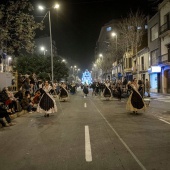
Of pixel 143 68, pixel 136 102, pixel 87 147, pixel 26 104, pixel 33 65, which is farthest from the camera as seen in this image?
pixel 33 65

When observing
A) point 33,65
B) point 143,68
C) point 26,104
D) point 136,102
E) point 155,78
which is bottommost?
point 26,104

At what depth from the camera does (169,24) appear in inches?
1319

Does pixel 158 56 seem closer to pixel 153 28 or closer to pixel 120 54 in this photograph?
pixel 153 28

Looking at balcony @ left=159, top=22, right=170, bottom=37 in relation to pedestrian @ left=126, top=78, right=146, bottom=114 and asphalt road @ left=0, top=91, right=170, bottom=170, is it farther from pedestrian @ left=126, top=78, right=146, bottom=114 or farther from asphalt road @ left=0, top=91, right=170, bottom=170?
asphalt road @ left=0, top=91, right=170, bottom=170

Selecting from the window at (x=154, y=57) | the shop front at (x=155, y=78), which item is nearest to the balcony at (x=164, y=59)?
the shop front at (x=155, y=78)

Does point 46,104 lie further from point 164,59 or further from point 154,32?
point 154,32

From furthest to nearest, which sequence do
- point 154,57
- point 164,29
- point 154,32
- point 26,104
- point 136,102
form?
point 154,32, point 154,57, point 164,29, point 26,104, point 136,102

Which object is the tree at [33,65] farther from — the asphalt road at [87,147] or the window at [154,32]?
the asphalt road at [87,147]

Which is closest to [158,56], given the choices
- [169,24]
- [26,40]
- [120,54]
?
[169,24]

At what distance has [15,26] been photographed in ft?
46.4

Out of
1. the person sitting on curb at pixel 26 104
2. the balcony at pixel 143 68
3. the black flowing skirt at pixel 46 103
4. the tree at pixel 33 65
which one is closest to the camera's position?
the black flowing skirt at pixel 46 103

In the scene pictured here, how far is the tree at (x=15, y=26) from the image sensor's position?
13.5 meters

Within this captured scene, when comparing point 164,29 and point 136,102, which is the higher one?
point 164,29

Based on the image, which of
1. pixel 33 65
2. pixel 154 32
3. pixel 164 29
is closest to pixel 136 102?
pixel 164 29
